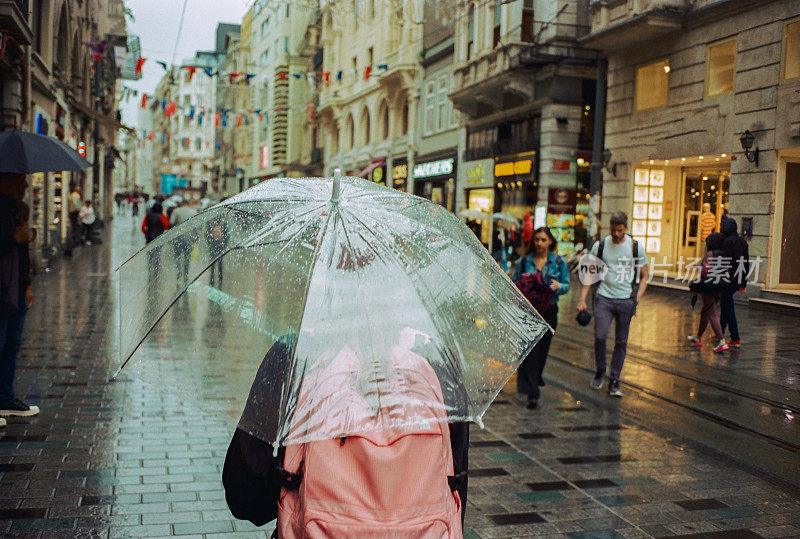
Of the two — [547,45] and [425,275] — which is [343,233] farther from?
[547,45]

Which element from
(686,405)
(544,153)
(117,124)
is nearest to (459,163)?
(544,153)

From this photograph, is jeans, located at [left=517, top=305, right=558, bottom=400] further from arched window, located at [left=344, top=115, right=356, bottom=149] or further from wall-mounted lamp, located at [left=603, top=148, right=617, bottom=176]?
arched window, located at [left=344, top=115, right=356, bottom=149]

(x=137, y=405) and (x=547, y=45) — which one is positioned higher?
(x=547, y=45)

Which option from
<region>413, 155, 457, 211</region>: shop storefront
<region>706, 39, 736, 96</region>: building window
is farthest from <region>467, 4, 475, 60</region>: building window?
<region>706, 39, 736, 96</region>: building window

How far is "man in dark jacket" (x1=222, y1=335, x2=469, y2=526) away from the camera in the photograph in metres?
2.13

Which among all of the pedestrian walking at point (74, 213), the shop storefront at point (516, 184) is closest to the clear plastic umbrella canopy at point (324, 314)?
the pedestrian walking at point (74, 213)

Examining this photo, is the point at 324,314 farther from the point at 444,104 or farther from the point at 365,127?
the point at 365,127

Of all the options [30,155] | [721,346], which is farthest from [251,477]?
[721,346]

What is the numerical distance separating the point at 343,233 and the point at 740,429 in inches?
224

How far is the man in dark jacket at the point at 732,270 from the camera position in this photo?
11.1 m

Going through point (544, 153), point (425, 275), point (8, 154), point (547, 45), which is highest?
point (547, 45)

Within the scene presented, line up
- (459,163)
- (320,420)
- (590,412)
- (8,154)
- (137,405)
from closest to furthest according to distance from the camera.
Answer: (320,420)
(8,154)
(137,405)
(590,412)
(459,163)

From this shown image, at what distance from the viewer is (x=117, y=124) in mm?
27375

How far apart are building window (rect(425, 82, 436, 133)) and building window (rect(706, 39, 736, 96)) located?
1659 cm
